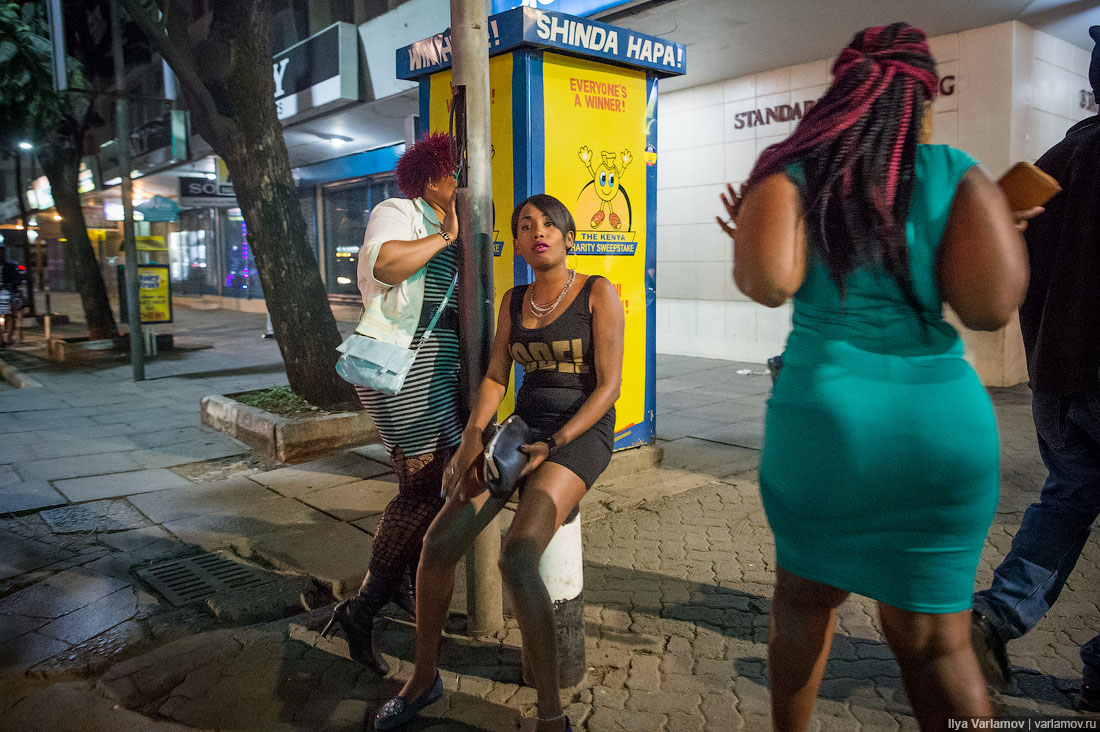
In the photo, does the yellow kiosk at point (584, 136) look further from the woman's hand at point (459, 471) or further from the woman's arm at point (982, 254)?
the woman's arm at point (982, 254)

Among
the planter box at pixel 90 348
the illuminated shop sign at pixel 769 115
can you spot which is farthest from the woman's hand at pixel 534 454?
the planter box at pixel 90 348

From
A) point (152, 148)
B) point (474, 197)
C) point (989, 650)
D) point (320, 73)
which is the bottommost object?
point (989, 650)

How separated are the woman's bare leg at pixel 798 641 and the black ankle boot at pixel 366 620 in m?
1.62

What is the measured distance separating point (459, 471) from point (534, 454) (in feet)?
1.12

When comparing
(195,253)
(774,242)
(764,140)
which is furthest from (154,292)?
(195,253)

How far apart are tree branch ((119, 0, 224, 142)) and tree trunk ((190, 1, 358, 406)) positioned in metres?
0.13

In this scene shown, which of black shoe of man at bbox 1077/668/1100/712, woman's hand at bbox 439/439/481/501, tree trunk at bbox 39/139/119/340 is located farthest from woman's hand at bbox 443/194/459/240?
tree trunk at bbox 39/139/119/340

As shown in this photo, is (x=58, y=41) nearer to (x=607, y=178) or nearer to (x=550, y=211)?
(x=607, y=178)

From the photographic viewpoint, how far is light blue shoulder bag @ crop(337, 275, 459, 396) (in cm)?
301

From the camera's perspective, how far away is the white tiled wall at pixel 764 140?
27.3ft

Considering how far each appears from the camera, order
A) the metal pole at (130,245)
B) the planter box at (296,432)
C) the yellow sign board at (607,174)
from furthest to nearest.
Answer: the metal pole at (130,245) < the planter box at (296,432) < the yellow sign board at (607,174)

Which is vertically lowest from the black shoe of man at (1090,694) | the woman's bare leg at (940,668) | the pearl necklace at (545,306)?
the black shoe of man at (1090,694)

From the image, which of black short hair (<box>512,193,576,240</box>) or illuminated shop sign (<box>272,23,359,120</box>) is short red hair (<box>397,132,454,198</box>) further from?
illuminated shop sign (<box>272,23,359,120</box>)

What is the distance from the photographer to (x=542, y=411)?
2.83m
